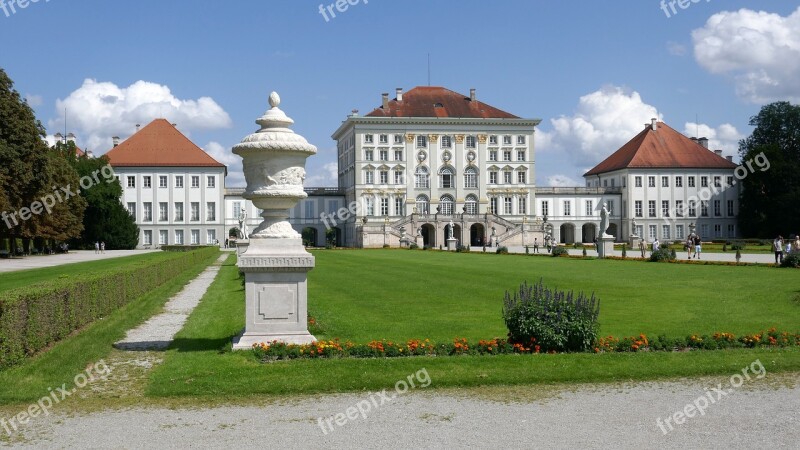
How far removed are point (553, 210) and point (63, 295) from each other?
263 feet

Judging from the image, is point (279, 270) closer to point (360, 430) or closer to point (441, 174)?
point (360, 430)

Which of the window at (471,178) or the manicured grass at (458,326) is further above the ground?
the window at (471,178)

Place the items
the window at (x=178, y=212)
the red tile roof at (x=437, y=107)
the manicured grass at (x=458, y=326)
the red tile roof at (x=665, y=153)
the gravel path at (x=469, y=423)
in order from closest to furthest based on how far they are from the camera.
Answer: the gravel path at (x=469, y=423) < the manicured grass at (x=458, y=326) < the window at (x=178, y=212) < the red tile roof at (x=437, y=107) < the red tile roof at (x=665, y=153)

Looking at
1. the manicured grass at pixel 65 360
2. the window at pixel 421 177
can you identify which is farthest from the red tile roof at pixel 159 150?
the manicured grass at pixel 65 360

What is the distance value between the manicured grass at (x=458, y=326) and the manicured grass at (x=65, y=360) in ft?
3.59

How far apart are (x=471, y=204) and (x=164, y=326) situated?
73652mm

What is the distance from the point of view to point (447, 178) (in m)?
87.5

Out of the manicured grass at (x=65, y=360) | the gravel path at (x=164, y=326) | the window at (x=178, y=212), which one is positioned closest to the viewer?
the manicured grass at (x=65, y=360)

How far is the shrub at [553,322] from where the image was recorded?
1058 centimetres

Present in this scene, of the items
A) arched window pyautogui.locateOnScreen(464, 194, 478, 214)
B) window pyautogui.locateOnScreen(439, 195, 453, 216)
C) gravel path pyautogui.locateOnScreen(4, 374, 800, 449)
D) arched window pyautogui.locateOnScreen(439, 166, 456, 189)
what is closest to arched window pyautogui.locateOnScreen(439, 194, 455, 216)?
window pyautogui.locateOnScreen(439, 195, 453, 216)

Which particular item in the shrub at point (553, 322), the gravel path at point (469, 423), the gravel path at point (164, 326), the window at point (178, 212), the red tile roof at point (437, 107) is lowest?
the gravel path at point (469, 423)

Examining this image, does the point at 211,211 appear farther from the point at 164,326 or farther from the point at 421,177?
the point at 164,326

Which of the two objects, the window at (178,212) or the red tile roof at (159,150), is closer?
the red tile roof at (159,150)

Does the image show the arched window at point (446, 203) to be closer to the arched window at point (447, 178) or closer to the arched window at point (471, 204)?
the arched window at point (447, 178)
